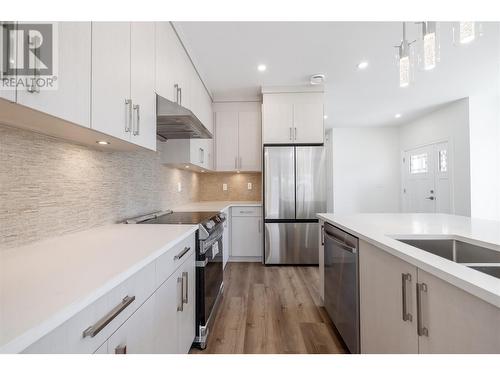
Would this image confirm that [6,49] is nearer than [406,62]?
Yes

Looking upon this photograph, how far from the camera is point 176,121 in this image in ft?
5.85

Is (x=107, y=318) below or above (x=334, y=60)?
below

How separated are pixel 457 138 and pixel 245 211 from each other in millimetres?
4050

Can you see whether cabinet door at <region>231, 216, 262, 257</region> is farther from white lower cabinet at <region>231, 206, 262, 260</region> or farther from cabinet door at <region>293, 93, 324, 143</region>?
cabinet door at <region>293, 93, 324, 143</region>

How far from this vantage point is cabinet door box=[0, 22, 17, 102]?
0.63 meters

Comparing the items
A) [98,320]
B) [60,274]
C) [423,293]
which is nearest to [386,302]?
[423,293]

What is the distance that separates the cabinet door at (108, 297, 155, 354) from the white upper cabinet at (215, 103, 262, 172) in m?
2.89

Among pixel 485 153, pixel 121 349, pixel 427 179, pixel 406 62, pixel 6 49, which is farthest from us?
pixel 427 179

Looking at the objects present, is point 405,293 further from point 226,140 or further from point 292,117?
point 226,140

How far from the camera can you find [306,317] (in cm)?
200

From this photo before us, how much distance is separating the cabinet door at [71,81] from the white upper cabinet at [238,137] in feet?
9.16

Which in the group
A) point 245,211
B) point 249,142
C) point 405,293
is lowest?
point 405,293
